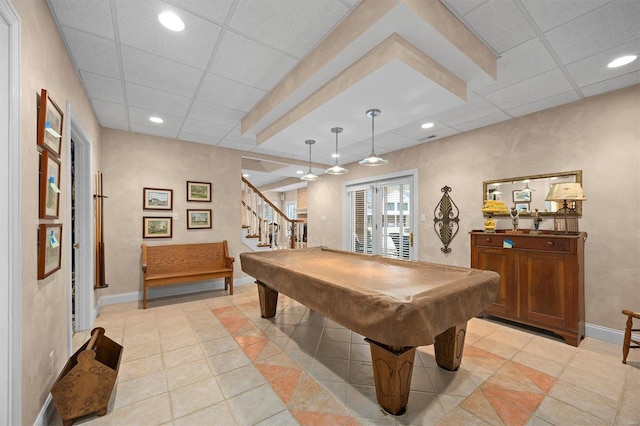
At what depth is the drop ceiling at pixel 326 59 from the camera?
1804mm

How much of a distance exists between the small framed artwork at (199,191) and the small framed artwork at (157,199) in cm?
30

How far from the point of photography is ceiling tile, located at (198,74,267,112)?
2756mm

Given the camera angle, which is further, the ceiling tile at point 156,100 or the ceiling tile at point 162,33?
the ceiling tile at point 156,100

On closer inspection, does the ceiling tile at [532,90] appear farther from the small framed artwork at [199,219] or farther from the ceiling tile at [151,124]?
the small framed artwork at [199,219]

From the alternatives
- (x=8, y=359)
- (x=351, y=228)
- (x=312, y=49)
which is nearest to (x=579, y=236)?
(x=312, y=49)

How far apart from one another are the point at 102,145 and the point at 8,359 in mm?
3772

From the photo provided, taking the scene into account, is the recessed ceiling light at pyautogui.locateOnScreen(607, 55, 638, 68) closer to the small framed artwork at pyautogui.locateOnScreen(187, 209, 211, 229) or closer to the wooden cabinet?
the wooden cabinet

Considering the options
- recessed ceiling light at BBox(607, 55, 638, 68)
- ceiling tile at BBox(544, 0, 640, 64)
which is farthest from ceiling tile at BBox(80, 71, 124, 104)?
recessed ceiling light at BBox(607, 55, 638, 68)

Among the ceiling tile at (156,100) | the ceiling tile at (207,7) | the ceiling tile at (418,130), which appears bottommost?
the ceiling tile at (418,130)

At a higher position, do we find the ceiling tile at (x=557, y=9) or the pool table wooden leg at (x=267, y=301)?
the ceiling tile at (x=557, y=9)

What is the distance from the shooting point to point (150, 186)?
4422 millimetres

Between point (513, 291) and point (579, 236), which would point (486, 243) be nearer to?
point (513, 291)

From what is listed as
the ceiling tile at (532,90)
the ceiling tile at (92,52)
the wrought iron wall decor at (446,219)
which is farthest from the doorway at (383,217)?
the ceiling tile at (92,52)

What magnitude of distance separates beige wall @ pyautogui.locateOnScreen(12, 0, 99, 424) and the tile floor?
40 cm
